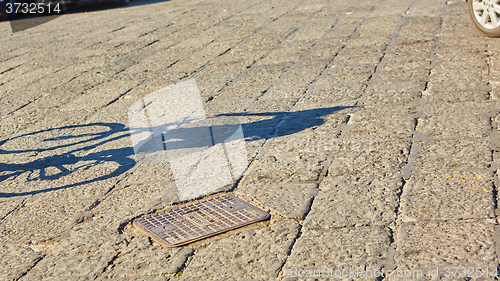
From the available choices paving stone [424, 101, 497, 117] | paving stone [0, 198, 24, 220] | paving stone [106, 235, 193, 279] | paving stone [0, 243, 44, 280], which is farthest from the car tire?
paving stone [0, 243, 44, 280]

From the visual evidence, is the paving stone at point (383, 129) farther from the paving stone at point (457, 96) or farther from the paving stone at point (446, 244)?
the paving stone at point (446, 244)

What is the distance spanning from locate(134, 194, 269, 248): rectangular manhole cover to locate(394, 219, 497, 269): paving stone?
893 millimetres

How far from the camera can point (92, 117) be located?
228 inches

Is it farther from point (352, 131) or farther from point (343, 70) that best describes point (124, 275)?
point (343, 70)

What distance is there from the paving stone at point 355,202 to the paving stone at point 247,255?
0.19 metres

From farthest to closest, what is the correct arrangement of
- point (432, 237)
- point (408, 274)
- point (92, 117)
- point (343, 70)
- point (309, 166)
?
1. point (343, 70)
2. point (92, 117)
3. point (309, 166)
4. point (432, 237)
5. point (408, 274)

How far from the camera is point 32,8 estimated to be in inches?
643

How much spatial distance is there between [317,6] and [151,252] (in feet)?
30.0

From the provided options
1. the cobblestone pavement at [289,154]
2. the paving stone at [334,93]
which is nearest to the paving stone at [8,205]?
the cobblestone pavement at [289,154]

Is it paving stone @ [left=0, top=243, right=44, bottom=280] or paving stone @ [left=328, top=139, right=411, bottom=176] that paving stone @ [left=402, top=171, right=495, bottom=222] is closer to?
paving stone @ [left=328, top=139, right=411, bottom=176]

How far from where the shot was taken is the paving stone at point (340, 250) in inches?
105

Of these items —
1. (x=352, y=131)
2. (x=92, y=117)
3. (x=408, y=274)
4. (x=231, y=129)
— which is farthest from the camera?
(x=92, y=117)

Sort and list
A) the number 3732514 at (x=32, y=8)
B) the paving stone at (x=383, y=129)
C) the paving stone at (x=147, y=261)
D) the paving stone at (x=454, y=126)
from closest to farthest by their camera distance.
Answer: the paving stone at (x=147, y=261)
the paving stone at (x=454, y=126)
the paving stone at (x=383, y=129)
the number 3732514 at (x=32, y=8)

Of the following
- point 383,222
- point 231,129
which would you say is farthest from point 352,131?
point 383,222
